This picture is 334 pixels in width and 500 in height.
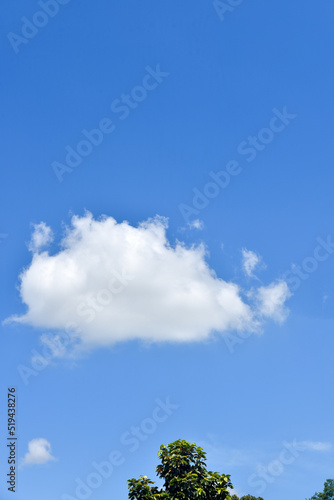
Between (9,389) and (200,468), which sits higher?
(9,389)

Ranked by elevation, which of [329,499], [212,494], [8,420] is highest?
[329,499]

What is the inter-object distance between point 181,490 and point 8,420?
44.6 ft

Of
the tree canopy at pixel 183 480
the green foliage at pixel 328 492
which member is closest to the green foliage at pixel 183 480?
the tree canopy at pixel 183 480

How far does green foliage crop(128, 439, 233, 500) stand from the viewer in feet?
118

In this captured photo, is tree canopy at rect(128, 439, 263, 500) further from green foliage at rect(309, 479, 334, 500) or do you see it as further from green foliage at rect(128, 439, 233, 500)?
green foliage at rect(309, 479, 334, 500)

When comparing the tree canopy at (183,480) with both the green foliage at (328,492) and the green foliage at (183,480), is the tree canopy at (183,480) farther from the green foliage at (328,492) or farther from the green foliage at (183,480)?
the green foliage at (328,492)

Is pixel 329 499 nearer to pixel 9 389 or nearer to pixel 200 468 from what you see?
pixel 200 468

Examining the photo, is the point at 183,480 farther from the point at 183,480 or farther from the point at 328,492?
the point at 328,492

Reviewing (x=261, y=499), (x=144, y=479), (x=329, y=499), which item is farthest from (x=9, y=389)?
(x=329, y=499)

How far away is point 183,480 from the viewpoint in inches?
1425

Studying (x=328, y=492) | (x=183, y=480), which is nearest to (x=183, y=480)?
(x=183, y=480)

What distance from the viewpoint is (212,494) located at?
36.8 metres

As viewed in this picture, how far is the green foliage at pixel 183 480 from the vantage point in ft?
118

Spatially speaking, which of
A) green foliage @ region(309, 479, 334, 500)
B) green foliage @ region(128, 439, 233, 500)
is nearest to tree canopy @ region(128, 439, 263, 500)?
green foliage @ region(128, 439, 233, 500)
